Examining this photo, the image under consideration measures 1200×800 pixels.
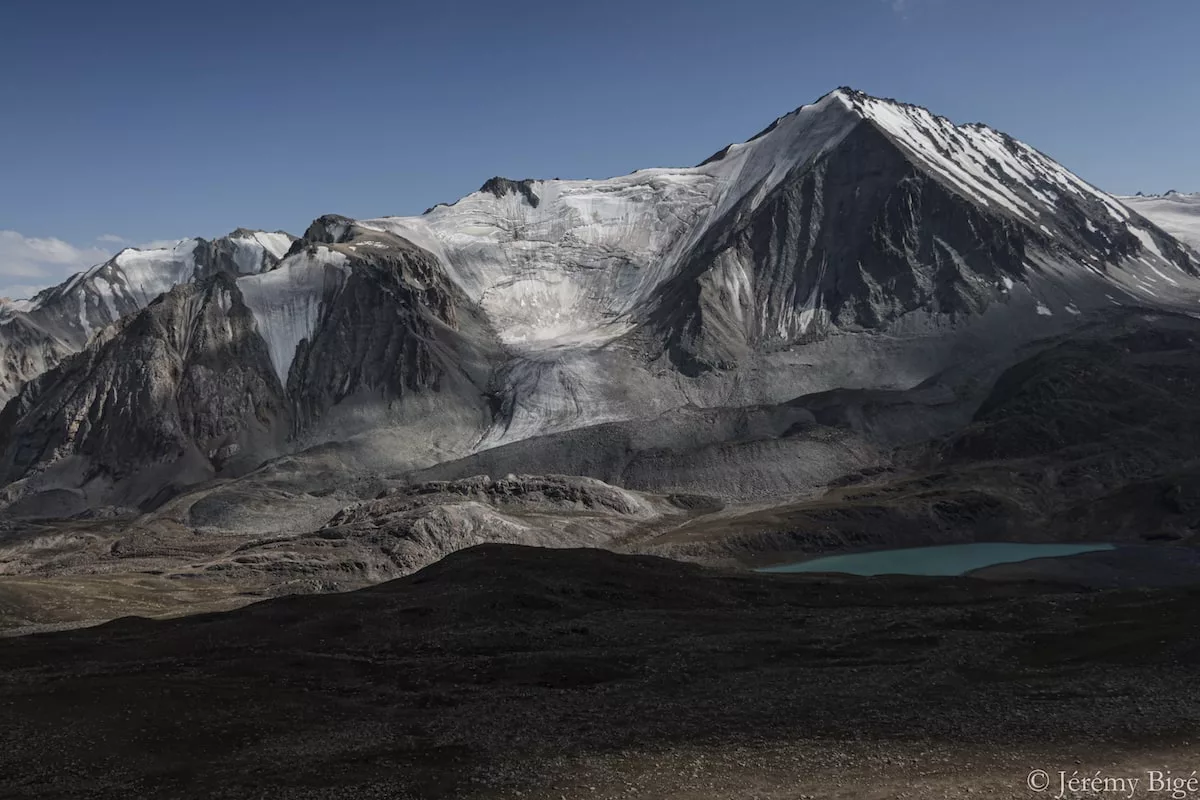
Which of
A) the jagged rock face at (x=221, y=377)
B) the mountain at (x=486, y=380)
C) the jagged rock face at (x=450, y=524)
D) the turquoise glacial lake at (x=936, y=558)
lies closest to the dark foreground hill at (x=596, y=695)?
the turquoise glacial lake at (x=936, y=558)

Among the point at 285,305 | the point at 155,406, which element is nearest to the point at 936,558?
the point at 155,406

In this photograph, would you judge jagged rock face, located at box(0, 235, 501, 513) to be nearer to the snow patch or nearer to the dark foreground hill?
the snow patch

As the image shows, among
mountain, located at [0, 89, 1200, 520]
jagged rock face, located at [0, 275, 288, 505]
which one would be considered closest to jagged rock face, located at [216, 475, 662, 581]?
mountain, located at [0, 89, 1200, 520]

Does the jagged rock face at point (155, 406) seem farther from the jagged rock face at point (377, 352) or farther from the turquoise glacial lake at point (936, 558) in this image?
the turquoise glacial lake at point (936, 558)

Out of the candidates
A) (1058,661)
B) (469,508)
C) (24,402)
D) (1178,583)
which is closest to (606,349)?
(469,508)

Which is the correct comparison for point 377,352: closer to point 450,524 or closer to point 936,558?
point 450,524
